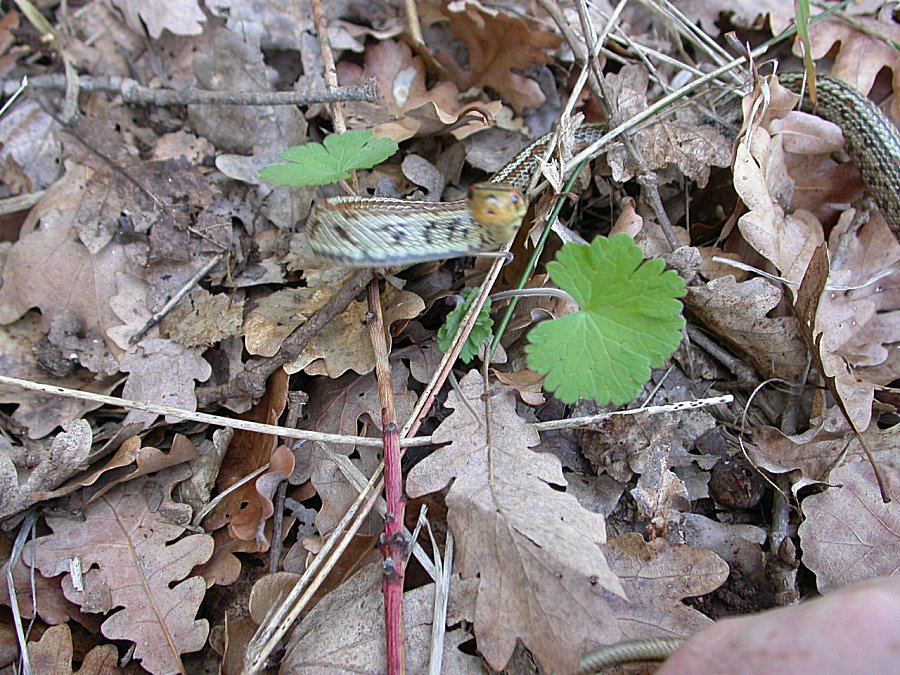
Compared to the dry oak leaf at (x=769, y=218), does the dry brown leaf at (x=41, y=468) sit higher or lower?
lower

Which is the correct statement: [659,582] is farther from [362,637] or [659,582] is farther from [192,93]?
[192,93]

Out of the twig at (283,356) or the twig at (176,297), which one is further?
the twig at (176,297)

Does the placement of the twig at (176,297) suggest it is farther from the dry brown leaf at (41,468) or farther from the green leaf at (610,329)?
the green leaf at (610,329)

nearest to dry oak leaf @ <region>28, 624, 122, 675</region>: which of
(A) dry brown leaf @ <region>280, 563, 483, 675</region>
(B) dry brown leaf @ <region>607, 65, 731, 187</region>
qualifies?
(A) dry brown leaf @ <region>280, 563, 483, 675</region>

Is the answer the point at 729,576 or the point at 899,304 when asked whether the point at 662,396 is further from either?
the point at 899,304

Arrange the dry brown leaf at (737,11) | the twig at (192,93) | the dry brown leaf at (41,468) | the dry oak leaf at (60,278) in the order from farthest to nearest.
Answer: the dry brown leaf at (737,11)
the twig at (192,93)
the dry oak leaf at (60,278)
the dry brown leaf at (41,468)

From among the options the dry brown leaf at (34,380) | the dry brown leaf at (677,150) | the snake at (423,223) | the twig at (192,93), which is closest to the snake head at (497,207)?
the snake at (423,223)

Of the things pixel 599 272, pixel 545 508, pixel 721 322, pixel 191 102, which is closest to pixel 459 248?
pixel 599 272

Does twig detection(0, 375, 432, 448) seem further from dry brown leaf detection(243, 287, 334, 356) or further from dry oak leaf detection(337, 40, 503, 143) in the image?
dry oak leaf detection(337, 40, 503, 143)
